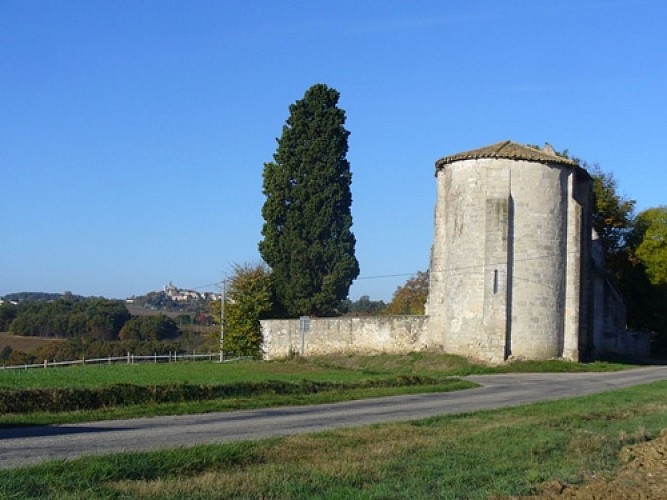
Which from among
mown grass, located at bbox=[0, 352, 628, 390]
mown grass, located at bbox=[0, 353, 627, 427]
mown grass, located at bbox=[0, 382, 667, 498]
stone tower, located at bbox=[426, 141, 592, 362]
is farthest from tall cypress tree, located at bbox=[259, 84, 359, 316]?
mown grass, located at bbox=[0, 382, 667, 498]

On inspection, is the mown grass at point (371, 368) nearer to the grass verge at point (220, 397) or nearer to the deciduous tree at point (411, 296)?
the grass verge at point (220, 397)

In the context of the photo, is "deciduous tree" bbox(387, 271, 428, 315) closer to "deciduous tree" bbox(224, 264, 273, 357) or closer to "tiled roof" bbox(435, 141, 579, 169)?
"deciduous tree" bbox(224, 264, 273, 357)

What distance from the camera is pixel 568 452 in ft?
47.5

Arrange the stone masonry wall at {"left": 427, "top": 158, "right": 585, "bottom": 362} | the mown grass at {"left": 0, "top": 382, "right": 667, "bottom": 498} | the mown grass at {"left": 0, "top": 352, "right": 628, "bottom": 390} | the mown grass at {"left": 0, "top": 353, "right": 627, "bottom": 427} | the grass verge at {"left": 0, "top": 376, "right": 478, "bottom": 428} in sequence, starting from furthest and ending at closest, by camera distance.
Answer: the stone masonry wall at {"left": 427, "top": 158, "right": 585, "bottom": 362}, the mown grass at {"left": 0, "top": 352, "right": 628, "bottom": 390}, the mown grass at {"left": 0, "top": 353, "right": 627, "bottom": 427}, the grass verge at {"left": 0, "top": 376, "right": 478, "bottom": 428}, the mown grass at {"left": 0, "top": 382, "right": 667, "bottom": 498}

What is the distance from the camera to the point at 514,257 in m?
43.0

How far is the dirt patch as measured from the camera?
10.4 meters

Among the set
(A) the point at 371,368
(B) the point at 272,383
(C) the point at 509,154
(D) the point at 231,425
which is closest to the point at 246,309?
(A) the point at 371,368

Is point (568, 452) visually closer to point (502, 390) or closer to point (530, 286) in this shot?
point (502, 390)

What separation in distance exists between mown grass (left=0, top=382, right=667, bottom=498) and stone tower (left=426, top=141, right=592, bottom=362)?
969 inches

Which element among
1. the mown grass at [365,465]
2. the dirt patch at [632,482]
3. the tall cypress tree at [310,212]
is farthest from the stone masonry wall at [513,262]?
the dirt patch at [632,482]

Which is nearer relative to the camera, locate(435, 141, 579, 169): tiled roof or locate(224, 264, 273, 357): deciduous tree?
locate(435, 141, 579, 169): tiled roof

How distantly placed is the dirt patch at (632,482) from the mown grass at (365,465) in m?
→ 0.27

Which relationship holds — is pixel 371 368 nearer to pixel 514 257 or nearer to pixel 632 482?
pixel 514 257

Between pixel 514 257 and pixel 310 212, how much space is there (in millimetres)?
21765
